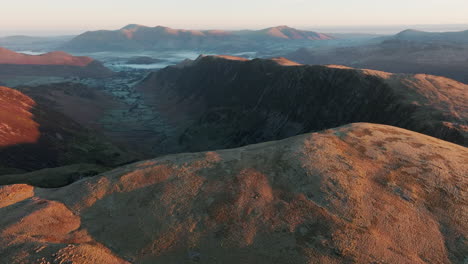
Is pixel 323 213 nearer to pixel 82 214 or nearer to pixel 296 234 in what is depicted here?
pixel 296 234

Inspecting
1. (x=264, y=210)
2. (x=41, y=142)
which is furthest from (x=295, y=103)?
(x=41, y=142)

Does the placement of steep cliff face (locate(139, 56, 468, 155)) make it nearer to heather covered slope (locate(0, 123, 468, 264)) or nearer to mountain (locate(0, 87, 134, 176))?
heather covered slope (locate(0, 123, 468, 264))

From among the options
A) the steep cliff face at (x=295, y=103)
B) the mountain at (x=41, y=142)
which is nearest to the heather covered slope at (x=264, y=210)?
the steep cliff face at (x=295, y=103)

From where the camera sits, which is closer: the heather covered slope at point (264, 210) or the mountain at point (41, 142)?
the heather covered slope at point (264, 210)

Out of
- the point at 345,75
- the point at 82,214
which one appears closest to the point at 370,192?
the point at 82,214

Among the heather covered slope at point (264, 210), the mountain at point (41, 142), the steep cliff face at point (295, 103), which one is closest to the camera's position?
the heather covered slope at point (264, 210)

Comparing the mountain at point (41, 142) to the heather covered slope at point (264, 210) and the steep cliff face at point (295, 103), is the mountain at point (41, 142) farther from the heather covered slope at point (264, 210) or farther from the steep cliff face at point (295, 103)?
the heather covered slope at point (264, 210)
